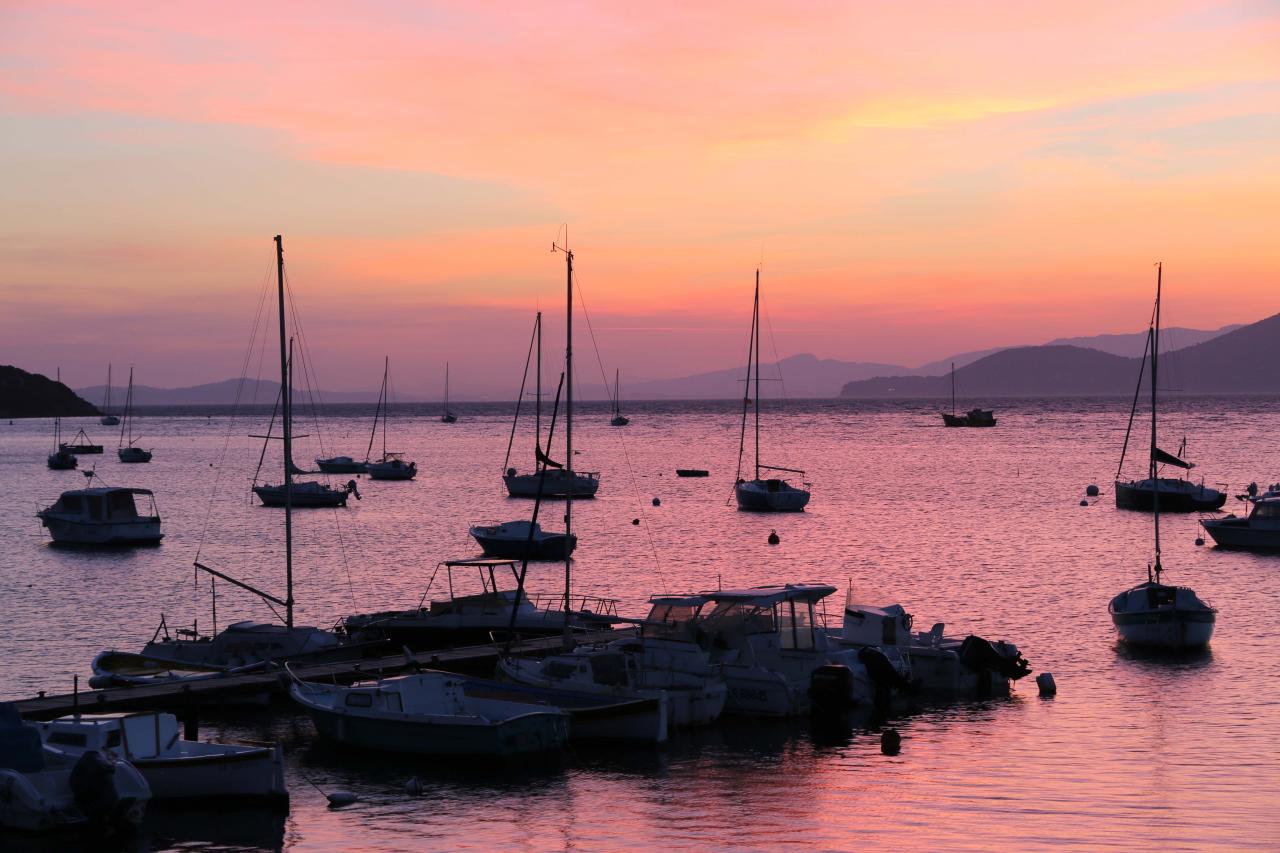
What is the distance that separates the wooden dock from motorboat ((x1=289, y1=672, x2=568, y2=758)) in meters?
2.35

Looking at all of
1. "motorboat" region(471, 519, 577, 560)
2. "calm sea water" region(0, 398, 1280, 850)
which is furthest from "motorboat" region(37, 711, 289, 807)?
"motorboat" region(471, 519, 577, 560)

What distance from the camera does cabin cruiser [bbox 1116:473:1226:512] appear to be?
8331cm

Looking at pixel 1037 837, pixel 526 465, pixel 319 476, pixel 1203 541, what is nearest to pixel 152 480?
pixel 319 476

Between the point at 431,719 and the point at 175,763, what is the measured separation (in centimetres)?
539

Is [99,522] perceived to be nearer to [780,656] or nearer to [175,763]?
[780,656]

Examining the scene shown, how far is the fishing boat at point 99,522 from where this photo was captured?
2739 inches

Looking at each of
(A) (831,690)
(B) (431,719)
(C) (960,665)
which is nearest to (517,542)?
(C) (960,665)

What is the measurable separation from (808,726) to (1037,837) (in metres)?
9.22

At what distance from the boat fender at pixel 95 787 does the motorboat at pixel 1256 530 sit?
55672mm

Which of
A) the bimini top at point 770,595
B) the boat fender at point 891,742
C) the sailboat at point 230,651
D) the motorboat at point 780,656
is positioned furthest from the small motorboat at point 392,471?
the boat fender at point 891,742

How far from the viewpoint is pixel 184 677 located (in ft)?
108

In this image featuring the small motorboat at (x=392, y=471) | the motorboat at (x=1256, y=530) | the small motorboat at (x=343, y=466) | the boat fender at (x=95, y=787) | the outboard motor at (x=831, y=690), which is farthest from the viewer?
the small motorboat at (x=343, y=466)

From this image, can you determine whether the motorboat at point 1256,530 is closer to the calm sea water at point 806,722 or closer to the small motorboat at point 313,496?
the calm sea water at point 806,722

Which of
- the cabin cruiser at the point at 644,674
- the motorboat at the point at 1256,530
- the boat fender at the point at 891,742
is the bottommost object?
the boat fender at the point at 891,742
